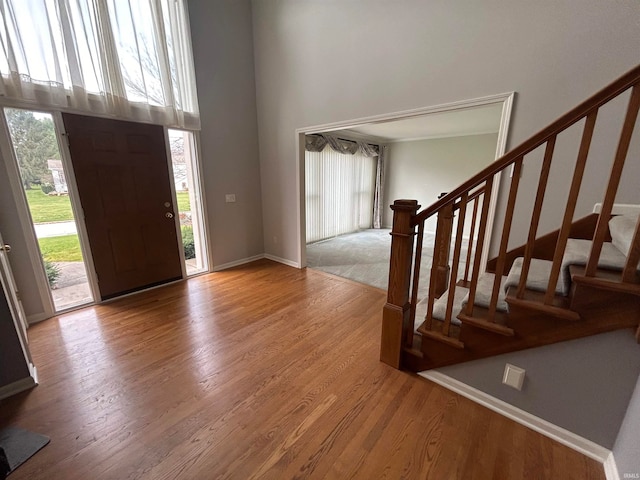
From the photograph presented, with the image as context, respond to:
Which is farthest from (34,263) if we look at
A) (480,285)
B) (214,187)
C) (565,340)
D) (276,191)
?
(565,340)

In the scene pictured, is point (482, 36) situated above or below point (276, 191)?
above

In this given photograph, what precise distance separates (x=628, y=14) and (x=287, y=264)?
3.83 metres

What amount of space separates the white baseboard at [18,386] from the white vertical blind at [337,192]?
416cm

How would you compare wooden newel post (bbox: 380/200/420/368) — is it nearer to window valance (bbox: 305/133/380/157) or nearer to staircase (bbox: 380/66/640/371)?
staircase (bbox: 380/66/640/371)

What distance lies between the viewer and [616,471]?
3.75 ft

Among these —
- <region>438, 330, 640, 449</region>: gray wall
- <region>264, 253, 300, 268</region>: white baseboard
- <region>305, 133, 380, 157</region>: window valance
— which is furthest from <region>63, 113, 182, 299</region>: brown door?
<region>438, 330, 640, 449</region>: gray wall

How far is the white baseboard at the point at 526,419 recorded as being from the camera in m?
1.26

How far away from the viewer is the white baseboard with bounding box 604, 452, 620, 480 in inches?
44.8

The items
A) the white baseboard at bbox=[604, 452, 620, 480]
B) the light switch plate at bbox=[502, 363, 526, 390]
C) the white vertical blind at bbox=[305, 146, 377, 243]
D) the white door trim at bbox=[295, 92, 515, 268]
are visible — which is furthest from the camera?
the white vertical blind at bbox=[305, 146, 377, 243]

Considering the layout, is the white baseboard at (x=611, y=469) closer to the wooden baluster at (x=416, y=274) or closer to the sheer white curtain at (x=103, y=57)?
the wooden baluster at (x=416, y=274)

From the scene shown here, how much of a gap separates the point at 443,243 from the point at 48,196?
141 inches

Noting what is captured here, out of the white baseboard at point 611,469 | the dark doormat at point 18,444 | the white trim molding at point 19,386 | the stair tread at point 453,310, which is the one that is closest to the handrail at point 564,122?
the stair tread at point 453,310

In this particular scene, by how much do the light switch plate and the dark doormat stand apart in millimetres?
2432

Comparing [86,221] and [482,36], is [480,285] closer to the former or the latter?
[482,36]
